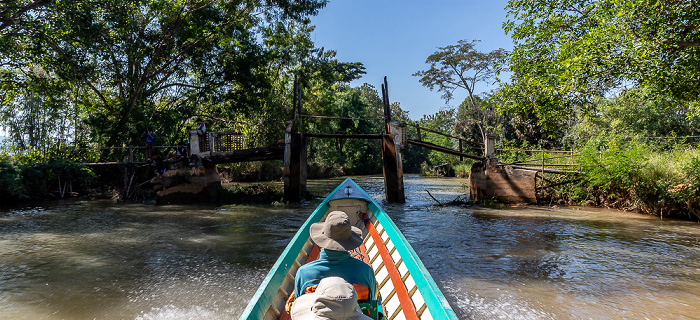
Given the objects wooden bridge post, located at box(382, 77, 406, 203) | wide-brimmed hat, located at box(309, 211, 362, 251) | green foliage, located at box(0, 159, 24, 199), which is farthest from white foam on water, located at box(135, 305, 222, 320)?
green foliage, located at box(0, 159, 24, 199)

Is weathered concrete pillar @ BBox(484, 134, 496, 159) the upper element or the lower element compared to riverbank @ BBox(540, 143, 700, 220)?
upper

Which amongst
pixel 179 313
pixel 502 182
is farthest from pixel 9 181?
pixel 502 182

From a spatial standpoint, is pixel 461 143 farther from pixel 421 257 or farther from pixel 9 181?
pixel 9 181

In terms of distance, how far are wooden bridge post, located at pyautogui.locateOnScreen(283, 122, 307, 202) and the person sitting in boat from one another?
1141 cm

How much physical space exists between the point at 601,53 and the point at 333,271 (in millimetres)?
9442

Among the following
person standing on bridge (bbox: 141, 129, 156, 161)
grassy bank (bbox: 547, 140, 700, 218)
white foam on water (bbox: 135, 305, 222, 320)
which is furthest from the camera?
person standing on bridge (bbox: 141, 129, 156, 161)

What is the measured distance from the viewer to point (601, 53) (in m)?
9.45

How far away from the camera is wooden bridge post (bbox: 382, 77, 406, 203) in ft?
47.1

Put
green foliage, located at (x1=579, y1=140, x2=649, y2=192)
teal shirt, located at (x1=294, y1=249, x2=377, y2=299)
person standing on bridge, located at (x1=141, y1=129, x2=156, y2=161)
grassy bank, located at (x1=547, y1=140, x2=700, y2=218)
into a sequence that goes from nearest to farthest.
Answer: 1. teal shirt, located at (x1=294, y1=249, x2=377, y2=299)
2. grassy bank, located at (x1=547, y1=140, x2=700, y2=218)
3. green foliage, located at (x1=579, y1=140, x2=649, y2=192)
4. person standing on bridge, located at (x1=141, y1=129, x2=156, y2=161)

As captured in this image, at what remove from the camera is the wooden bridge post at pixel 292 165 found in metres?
14.3

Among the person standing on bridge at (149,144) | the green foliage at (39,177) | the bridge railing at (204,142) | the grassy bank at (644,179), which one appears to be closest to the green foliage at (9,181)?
the green foliage at (39,177)

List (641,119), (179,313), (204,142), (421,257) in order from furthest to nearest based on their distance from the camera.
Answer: (641,119) < (204,142) < (421,257) < (179,313)

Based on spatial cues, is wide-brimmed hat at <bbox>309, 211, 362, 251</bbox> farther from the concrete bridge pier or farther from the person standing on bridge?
the person standing on bridge

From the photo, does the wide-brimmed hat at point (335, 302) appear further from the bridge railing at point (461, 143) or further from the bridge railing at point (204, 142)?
the bridge railing at point (204, 142)
